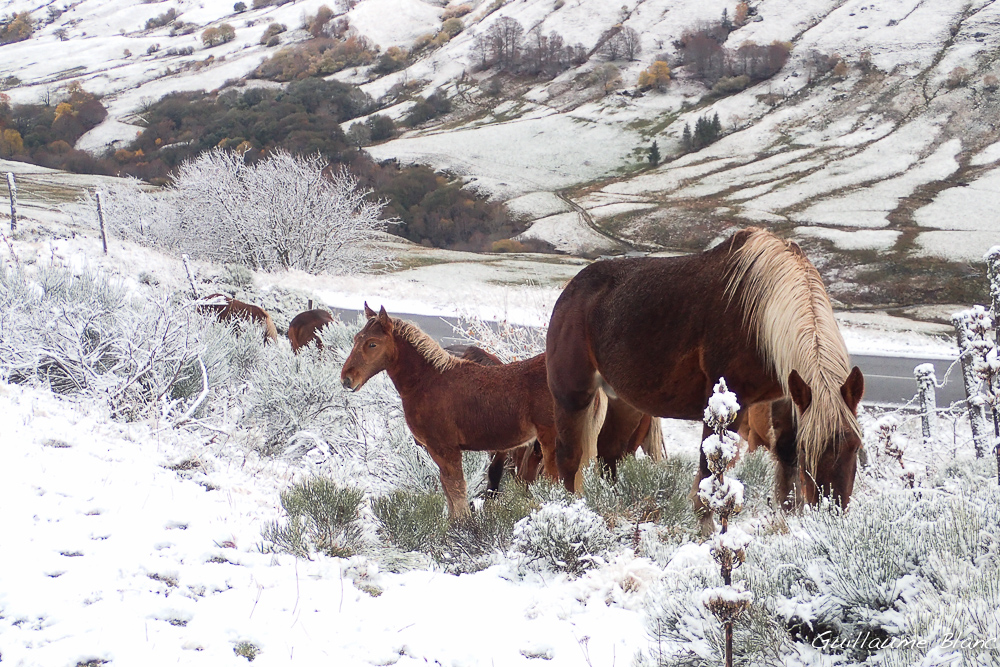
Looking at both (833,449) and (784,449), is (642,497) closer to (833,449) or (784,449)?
(784,449)

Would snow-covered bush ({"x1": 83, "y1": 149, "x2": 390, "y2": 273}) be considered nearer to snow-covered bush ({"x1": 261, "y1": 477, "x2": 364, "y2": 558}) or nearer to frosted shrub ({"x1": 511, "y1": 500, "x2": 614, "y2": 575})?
snow-covered bush ({"x1": 261, "y1": 477, "x2": 364, "y2": 558})

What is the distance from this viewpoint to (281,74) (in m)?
112

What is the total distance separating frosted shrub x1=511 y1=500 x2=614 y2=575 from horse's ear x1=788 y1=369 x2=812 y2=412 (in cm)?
123

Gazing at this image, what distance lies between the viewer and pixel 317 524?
4.23 metres

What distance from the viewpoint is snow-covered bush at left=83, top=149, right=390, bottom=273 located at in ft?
93.7

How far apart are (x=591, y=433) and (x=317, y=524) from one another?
79.6 inches

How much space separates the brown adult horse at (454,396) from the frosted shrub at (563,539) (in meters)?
1.49

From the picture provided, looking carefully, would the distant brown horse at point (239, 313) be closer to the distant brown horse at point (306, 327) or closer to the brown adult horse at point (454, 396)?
the distant brown horse at point (306, 327)

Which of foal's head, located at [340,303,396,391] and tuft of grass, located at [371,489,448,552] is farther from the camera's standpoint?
foal's head, located at [340,303,396,391]

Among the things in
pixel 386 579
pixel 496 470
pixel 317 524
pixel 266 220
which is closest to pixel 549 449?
pixel 496 470

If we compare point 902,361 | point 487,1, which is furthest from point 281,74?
point 902,361

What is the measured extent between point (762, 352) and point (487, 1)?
157 metres

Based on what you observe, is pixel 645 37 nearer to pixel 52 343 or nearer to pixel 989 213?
pixel 989 213

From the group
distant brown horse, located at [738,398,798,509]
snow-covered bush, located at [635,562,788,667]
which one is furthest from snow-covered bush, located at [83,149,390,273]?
snow-covered bush, located at [635,562,788,667]
